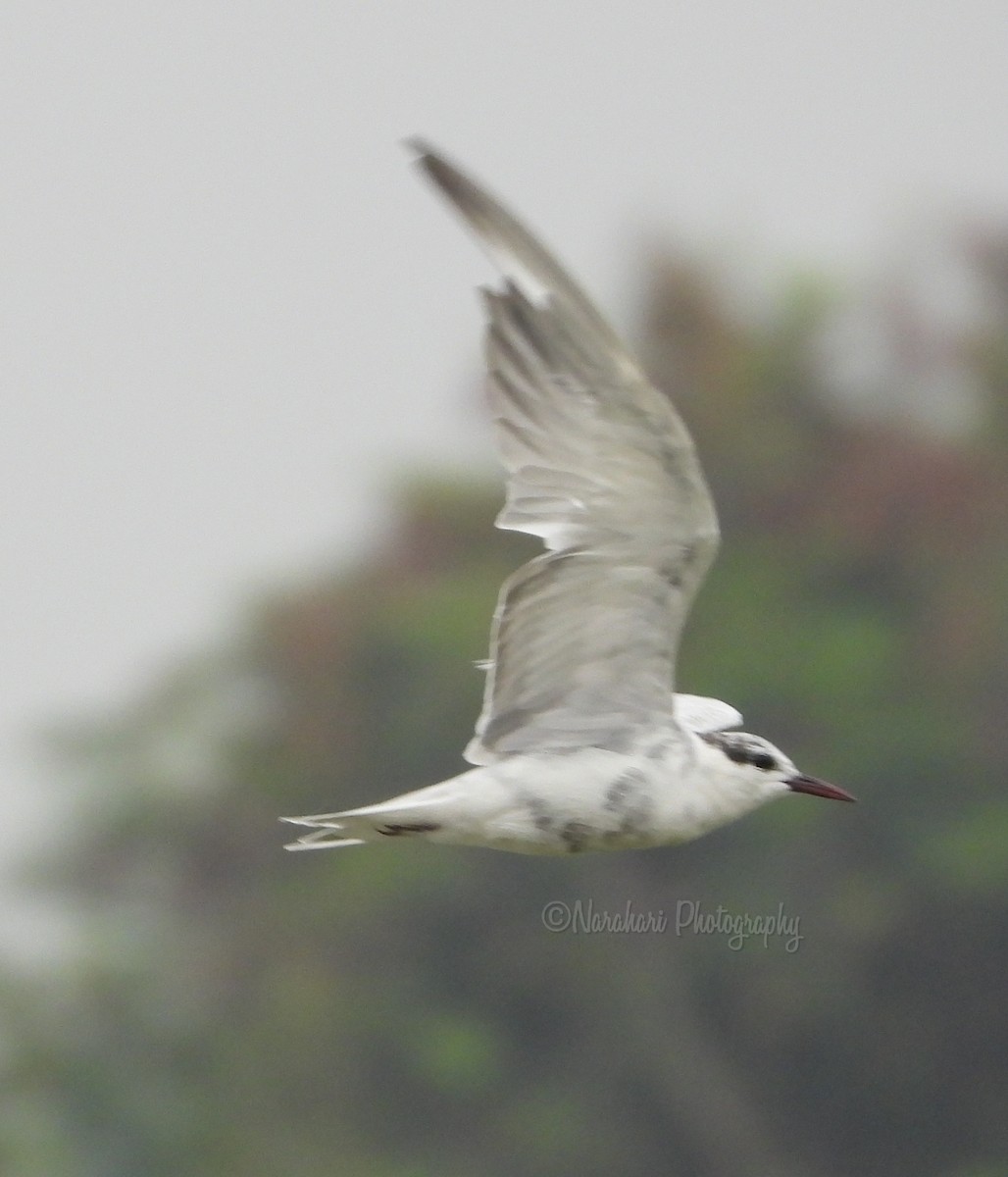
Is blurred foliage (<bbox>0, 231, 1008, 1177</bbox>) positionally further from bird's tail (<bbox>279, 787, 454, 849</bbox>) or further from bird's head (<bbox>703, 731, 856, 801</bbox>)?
bird's tail (<bbox>279, 787, 454, 849</bbox>)

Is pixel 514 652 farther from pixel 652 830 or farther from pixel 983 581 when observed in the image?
pixel 983 581

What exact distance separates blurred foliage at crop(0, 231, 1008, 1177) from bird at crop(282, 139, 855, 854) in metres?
15.3

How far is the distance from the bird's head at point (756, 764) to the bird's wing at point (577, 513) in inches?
9.4

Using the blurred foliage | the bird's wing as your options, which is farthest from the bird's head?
the blurred foliage

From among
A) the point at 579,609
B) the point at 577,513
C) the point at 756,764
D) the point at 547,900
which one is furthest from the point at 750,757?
the point at 547,900

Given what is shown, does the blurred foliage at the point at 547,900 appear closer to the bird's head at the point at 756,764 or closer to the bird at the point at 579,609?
the bird's head at the point at 756,764

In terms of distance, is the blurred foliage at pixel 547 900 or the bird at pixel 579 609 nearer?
the bird at pixel 579 609

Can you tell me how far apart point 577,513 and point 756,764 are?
34.6 inches

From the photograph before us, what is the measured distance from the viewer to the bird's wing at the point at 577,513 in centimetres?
584

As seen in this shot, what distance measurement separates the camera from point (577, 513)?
19.8 feet

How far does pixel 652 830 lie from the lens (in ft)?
20.7

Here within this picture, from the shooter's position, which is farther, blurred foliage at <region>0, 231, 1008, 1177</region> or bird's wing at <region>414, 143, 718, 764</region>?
→ blurred foliage at <region>0, 231, 1008, 1177</region>

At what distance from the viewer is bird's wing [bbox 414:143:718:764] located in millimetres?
5840

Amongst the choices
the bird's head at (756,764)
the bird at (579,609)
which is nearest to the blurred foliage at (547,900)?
the bird's head at (756,764)
